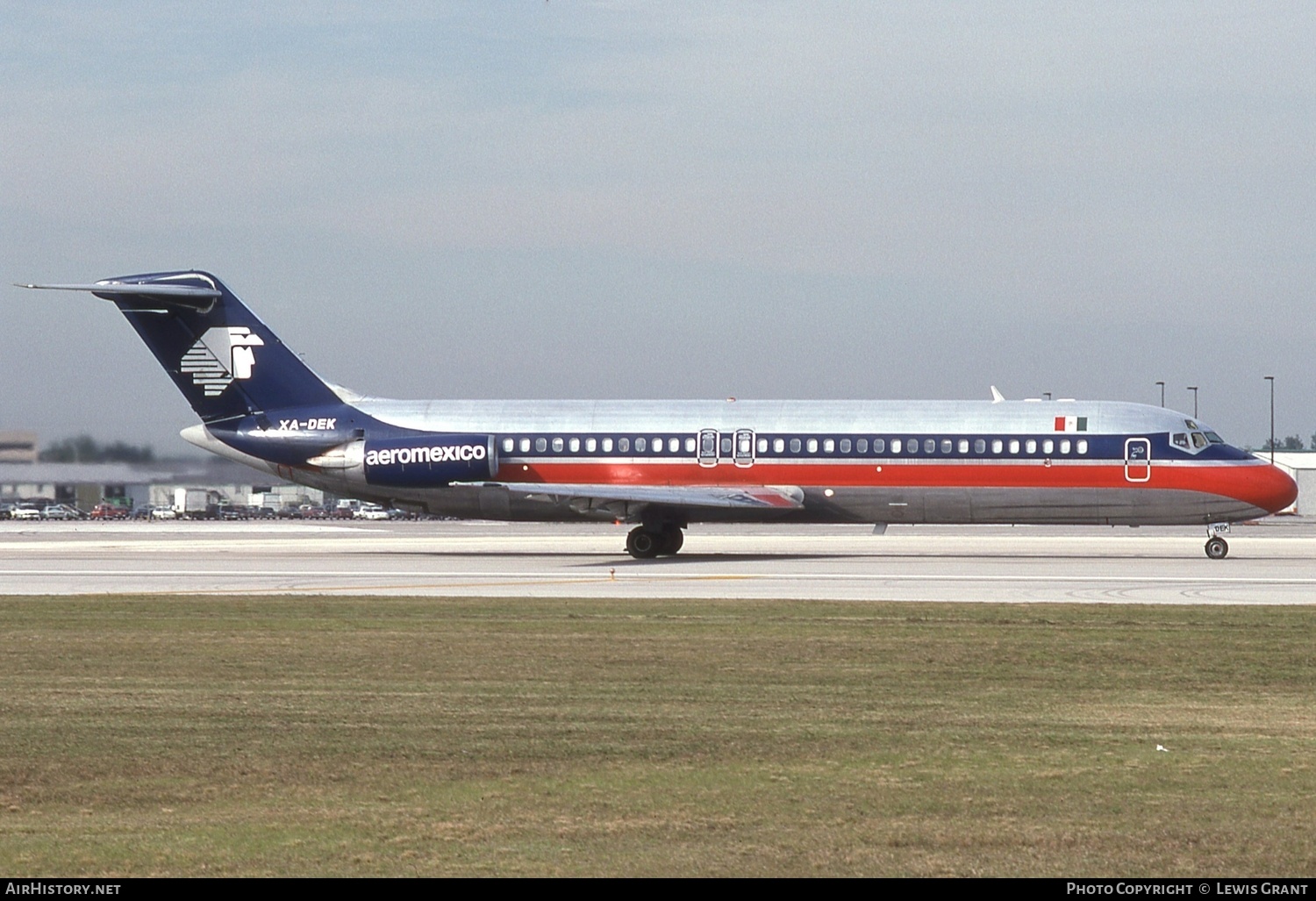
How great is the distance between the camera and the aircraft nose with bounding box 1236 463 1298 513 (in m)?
37.2

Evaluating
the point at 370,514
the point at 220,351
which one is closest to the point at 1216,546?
the point at 220,351

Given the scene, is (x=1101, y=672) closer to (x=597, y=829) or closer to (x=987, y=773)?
(x=987, y=773)

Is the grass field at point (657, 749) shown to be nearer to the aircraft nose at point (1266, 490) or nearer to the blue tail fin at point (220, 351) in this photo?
the aircraft nose at point (1266, 490)

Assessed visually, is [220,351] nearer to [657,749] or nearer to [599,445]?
[599,445]

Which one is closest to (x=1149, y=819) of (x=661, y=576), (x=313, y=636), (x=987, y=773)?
(x=987, y=773)

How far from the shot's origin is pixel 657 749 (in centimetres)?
1171

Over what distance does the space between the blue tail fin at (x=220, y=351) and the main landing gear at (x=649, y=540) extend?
895 centimetres

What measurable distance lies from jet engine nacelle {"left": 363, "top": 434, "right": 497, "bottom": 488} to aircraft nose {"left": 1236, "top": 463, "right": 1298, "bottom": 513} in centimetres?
1839

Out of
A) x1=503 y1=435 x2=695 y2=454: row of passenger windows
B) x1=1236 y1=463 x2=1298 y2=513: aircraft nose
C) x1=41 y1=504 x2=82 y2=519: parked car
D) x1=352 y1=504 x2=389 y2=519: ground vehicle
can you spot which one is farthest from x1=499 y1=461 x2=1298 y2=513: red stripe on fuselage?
x1=41 y1=504 x2=82 y2=519: parked car

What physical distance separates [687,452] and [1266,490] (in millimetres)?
14057

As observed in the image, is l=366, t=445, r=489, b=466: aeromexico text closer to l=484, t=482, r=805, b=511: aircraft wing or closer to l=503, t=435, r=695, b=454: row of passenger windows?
l=503, t=435, r=695, b=454: row of passenger windows

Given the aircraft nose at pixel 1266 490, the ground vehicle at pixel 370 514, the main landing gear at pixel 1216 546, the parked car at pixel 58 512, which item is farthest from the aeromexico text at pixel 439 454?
the ground vehicle at pixel 370 514

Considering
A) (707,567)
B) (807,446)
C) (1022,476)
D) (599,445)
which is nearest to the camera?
(707,567)

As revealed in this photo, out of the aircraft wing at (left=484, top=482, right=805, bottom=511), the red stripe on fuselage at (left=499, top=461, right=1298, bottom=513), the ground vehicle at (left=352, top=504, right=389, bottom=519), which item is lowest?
the ground vehicle at (left=352, top=504, right=389, bottom=519)
